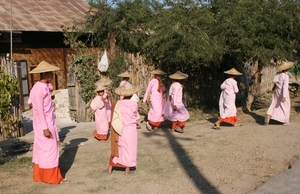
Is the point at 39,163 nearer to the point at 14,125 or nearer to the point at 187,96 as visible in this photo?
the point at 14,125

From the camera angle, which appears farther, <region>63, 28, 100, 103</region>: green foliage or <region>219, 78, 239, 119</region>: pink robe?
<region>63, 28, 100, 103</region>: green foliage

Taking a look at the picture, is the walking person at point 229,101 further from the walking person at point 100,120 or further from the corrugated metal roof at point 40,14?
the corrugated metal roof at point 40,14

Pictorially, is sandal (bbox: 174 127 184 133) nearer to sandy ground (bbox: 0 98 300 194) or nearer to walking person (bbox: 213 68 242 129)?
sandy ground (bbox: 0 98 300 194)

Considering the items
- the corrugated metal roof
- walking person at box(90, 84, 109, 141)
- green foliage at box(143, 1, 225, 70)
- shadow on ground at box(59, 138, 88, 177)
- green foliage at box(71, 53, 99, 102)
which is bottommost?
shadow on ground at box(59, 138, 88, 177)

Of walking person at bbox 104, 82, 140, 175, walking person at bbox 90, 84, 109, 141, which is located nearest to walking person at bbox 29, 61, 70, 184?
walking person at bbox 104, 82, 140, 175

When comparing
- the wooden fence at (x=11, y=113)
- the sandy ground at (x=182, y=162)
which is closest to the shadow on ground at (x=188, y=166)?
the sandy ground at (x=182, y=162)

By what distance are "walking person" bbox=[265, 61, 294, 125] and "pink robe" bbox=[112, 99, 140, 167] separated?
5.00 meters

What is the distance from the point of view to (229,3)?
1180 centimetres

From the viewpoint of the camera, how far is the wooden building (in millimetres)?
11984

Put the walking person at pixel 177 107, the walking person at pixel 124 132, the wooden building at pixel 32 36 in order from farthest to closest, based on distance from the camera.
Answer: the wooden building at pixel 32 36, the walking person at pixel 177 107, the walking person at pixel 124 132

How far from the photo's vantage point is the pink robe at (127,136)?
18.9ft

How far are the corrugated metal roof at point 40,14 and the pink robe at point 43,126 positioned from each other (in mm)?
6469

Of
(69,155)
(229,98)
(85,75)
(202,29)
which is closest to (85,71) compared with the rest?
(85,75)

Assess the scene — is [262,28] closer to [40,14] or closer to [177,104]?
[177,104]
